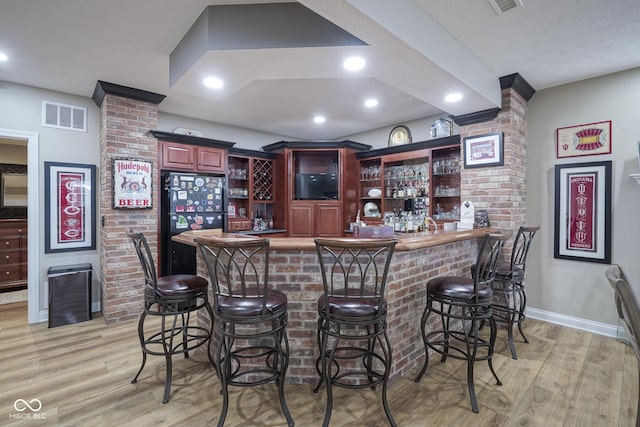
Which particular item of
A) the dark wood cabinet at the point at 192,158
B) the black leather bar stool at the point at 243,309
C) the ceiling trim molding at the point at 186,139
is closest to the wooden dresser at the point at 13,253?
the dark wood cabinet at the point at 192,158

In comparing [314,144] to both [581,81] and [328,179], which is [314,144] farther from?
[581,81]

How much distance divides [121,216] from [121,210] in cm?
7

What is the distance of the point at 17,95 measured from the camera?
Result: 340 cm

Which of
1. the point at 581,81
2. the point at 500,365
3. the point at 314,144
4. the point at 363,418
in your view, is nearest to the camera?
the point at 363,418

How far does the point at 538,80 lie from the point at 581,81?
1.49 feet

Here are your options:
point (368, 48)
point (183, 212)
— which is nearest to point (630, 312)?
point (368, 48)

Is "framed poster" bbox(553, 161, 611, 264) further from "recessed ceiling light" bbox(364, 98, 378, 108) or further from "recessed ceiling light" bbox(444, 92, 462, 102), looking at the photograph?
"recessed ceiling light" bbox(364, 98, 378, 108)

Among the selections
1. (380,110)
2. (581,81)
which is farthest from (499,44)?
(380,110)

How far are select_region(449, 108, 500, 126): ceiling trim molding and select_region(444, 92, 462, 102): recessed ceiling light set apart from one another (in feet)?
1.64

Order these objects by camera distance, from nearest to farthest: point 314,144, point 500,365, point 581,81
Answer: point 500,365 < point 581,81 < point 314,144

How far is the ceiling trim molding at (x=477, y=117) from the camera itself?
334cm

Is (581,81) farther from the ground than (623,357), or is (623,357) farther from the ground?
(581,81)

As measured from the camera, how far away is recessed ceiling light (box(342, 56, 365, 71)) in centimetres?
232

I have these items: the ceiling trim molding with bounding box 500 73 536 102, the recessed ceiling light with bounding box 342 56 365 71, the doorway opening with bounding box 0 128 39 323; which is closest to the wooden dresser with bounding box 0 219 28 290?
the doorway opening with bounding box 0 128 39 323
